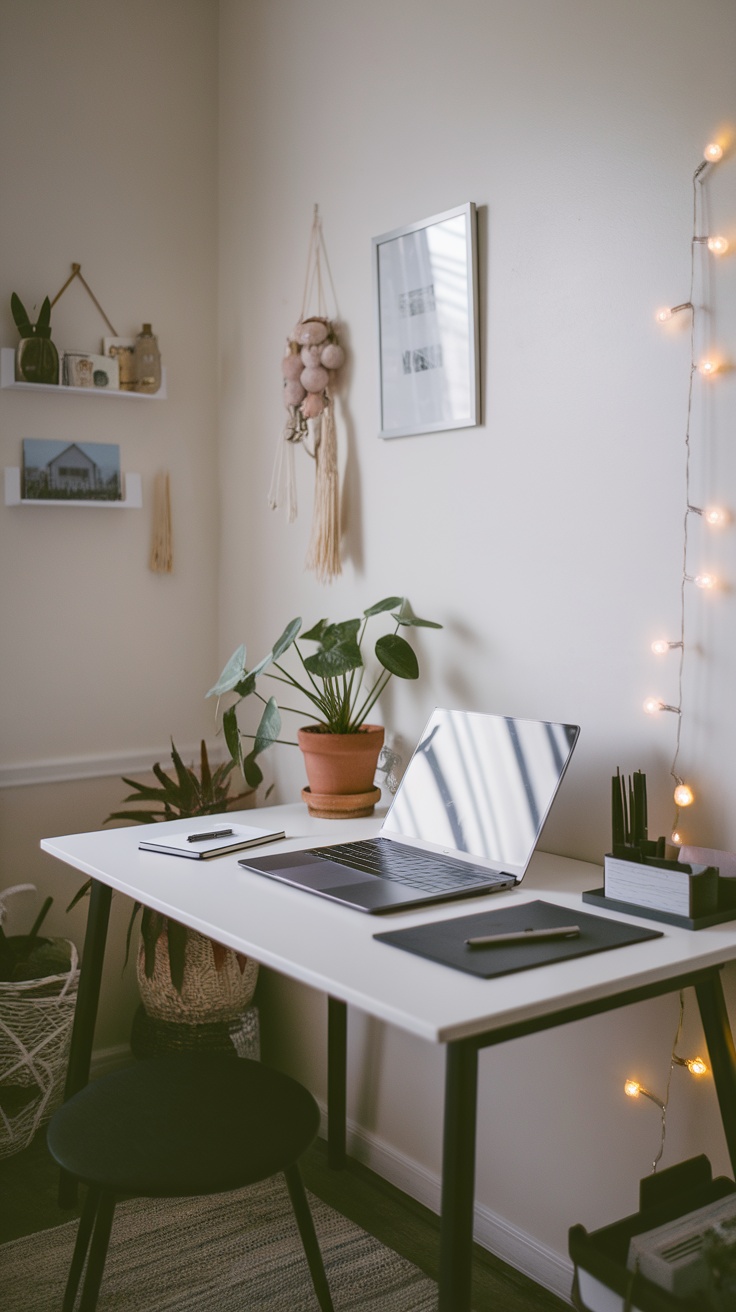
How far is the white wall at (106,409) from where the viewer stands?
259 cm

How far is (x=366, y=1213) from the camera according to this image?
7.09 feet

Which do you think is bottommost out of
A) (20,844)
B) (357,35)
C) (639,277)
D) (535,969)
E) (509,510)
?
(20,844)

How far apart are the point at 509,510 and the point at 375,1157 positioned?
1366 mm

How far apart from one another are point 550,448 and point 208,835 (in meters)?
0.90

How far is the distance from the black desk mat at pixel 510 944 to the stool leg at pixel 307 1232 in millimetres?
428

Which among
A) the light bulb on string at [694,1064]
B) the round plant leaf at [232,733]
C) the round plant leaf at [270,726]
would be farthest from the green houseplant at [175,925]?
the light bulb on string at [694,1064]

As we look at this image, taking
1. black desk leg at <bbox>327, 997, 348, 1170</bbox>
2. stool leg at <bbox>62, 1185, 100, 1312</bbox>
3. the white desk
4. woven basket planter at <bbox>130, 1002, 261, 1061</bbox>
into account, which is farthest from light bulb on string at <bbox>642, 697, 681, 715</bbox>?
woven basket planter at <bbox>130, 1002, 261, 1061</bbox>

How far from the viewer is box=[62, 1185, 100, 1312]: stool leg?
1608 millimetres

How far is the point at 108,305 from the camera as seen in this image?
8.88 ft

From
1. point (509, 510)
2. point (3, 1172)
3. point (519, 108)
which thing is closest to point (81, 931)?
point (3, 1172)

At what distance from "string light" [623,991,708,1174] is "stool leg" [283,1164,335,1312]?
536mm

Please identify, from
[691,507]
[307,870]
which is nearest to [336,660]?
[307,870]

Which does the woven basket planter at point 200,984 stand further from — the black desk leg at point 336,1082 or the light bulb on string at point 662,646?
the light bulb on string at point 662,646

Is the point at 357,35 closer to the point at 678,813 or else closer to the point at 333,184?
the point at 333,184
